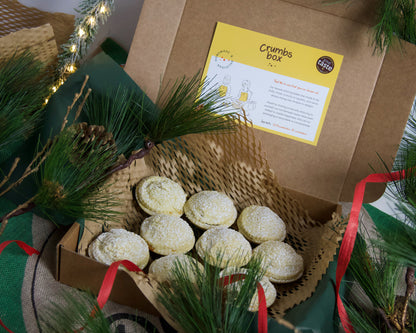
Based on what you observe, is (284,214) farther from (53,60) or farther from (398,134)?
(53,60)

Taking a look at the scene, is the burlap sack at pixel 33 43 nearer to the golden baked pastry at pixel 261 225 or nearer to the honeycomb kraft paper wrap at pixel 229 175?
the honeycomb kraft paper wrap at pixel 229 175

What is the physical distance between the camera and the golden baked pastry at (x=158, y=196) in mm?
921

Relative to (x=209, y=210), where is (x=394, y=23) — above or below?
above

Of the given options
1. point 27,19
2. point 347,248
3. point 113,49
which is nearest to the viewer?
point 347,248

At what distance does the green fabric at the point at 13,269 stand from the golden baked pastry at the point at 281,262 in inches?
18.3

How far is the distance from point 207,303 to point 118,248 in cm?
26

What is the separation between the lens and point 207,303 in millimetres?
593

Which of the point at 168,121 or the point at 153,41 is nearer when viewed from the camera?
the point at 168,121

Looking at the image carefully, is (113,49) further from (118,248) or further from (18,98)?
(118,248)

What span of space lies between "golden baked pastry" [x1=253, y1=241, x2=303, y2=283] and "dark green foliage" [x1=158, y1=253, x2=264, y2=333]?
0.70 ft

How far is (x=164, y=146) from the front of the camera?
1.00 metres

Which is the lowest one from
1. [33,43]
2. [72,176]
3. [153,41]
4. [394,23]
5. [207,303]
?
[207,303]

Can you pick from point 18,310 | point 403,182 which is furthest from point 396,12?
point 18,310

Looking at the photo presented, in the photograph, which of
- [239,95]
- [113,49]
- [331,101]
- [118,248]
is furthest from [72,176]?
[113,49]
